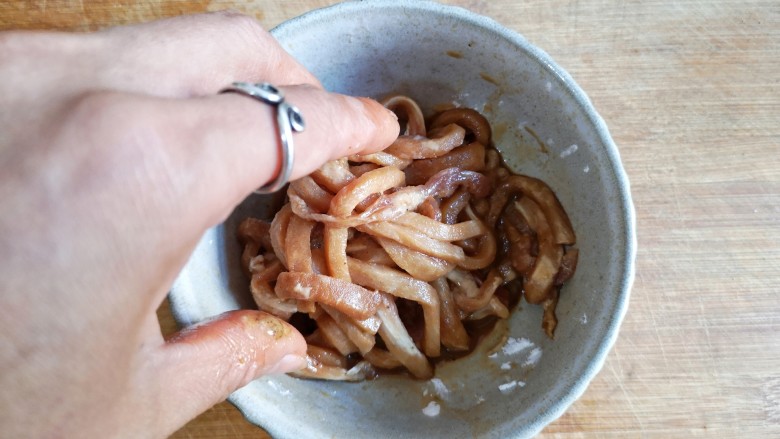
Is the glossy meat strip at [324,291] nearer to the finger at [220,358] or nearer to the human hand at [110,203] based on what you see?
the finger at [220,358]

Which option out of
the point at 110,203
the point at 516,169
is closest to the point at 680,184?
the point at 516,169

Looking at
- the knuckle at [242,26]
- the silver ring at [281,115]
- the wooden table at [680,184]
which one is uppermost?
the knuckle at [242,26]

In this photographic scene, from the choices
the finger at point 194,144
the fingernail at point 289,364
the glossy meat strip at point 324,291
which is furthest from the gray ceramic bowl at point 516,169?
the finger at point 194,144

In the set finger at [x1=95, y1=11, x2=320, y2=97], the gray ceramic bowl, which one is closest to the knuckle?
finger at [x1=95, y1=11, x2=320, y2=97]

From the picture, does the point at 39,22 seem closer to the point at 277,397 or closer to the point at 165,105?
the point at 165,105

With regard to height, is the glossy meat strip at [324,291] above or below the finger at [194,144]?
below

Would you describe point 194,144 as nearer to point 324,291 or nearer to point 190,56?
point 190,56

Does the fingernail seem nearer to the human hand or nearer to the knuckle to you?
the human hand
